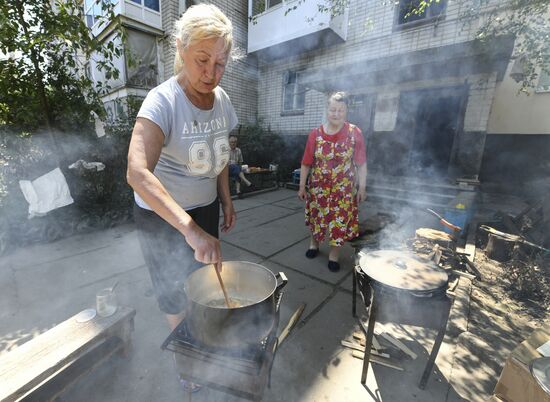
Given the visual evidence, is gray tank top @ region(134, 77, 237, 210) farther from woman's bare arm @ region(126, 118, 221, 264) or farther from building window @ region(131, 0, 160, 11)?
building window @ region(131, 0, 160, 11)

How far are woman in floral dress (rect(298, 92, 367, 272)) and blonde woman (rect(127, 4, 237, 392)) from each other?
1.72 meters

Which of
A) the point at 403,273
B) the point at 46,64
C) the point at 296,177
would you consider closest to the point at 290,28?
the point at 296,177

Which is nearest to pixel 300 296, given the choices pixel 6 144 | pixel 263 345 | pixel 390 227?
pixel 263 345

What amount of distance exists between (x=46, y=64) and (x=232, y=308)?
5594mm

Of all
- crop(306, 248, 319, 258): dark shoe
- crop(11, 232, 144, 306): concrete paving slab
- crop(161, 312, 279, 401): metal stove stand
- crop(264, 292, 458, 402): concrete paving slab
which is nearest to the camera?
crop(161, 312, 279, 401): metal stove stand

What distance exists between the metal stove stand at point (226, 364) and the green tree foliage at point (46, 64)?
475 cm

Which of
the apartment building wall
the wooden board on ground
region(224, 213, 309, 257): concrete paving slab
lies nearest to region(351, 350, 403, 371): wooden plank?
region(224, 213, 309, 257): concrete paving slab

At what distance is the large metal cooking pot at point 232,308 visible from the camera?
123cm

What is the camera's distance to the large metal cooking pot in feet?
4.05

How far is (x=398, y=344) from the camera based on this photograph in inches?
93.2

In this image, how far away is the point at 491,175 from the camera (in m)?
8.30

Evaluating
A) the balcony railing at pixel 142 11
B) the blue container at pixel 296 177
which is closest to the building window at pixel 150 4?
the balcony railing at pixel 142 11

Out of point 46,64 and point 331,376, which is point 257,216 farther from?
point 46,64

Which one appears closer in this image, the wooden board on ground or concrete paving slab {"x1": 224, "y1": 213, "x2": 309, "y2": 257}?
the wooden board on ground
